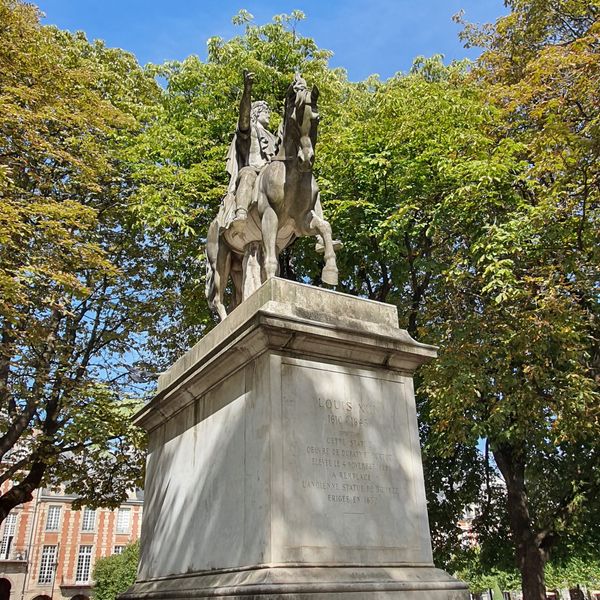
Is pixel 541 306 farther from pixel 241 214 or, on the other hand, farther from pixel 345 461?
pixel 345 461

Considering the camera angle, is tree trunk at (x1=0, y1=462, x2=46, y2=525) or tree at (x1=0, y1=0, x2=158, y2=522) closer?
tree at (x1=0, y1=0, x2=158, y2=522)

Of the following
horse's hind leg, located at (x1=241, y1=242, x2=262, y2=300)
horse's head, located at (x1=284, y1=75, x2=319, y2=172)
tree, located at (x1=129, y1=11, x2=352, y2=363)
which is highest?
tree, located at (x1=129, y1=11, x2=352, y2=363)

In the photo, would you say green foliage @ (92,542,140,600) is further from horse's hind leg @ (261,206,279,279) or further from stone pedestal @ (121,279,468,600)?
horse's hind leg @ (261,206,279,279)

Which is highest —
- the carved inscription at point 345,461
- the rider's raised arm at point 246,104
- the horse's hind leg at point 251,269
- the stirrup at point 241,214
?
the rider's raised arm at point 246,104

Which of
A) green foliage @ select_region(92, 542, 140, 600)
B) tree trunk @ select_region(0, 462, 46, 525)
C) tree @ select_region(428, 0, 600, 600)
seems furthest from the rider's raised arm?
green foliage @ select_region(92, 542, 140, 600)

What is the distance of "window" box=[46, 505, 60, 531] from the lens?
193ft

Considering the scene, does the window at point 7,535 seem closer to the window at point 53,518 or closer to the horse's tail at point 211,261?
the window at point 53,518

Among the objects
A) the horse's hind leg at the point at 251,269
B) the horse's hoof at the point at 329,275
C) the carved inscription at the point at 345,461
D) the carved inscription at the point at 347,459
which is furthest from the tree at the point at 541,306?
the carved inscription at the point at 347,459

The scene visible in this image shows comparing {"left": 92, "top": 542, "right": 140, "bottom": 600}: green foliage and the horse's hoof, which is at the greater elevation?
the horse's hoof

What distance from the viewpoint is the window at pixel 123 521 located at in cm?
6450

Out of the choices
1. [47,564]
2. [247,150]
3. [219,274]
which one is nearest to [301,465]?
[219,274]

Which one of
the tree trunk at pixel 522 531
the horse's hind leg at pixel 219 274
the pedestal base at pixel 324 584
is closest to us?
the pedestal base at pixel 324 584

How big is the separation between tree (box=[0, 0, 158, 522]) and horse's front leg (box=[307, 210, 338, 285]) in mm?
7482

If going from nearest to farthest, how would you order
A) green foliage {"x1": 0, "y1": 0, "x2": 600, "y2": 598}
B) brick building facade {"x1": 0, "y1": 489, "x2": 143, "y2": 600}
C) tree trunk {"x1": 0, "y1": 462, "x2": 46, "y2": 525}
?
1. green foliage {"x1": 0, "y1": 0, "x2": 600, "y2": 598}
2. tree trunk {"x1": 0, "y1": 462, "x2": 46, "y2": 525}
3. brick building facade {"x1": 0, "y1": 489, "x2": 143, "y2": 600}
